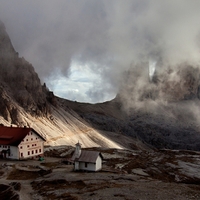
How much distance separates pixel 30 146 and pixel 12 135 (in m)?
5.87

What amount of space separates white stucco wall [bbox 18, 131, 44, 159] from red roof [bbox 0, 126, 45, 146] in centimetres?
116

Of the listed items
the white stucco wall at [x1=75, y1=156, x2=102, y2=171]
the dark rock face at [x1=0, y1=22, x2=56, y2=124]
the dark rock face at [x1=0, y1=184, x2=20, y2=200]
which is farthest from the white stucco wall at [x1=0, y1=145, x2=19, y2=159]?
the dark rock face at [x1=0, y1=22, x2=56, y2=124]

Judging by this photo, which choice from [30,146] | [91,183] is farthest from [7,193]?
[30,146]

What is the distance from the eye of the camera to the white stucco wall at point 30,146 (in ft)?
254

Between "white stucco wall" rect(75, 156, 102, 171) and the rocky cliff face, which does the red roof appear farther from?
the rocky cliff face

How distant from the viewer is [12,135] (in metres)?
80.4

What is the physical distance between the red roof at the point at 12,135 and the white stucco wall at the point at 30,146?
1.16m

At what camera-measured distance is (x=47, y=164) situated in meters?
71.8

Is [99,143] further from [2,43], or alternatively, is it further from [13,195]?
[13,195]

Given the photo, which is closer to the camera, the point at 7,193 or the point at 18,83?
the point at 7,193

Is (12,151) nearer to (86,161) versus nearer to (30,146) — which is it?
(30,146)

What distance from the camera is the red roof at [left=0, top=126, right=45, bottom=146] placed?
78000mm

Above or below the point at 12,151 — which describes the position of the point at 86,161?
below

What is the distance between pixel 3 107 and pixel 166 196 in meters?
99.3
